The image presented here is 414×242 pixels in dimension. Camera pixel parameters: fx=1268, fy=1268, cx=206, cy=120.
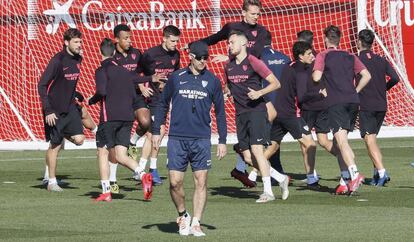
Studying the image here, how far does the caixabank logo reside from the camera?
30203 millimetres

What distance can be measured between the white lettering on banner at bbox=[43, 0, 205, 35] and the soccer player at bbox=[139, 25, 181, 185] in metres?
10.3

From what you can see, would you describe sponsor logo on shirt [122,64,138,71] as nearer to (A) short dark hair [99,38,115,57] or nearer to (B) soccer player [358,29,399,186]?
(A) short dark hair [99,38,115,57]

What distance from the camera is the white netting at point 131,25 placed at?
30.1m

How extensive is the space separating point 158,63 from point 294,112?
2.59 m

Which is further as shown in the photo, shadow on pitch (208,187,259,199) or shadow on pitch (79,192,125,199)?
shadow on pitch (208,187,259,199)

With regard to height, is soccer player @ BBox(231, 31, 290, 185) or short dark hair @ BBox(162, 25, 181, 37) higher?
short dark hair @ BBox(162, 25, 181, 37)

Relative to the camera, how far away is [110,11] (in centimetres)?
3033

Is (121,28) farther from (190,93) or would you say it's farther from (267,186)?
(190,93)

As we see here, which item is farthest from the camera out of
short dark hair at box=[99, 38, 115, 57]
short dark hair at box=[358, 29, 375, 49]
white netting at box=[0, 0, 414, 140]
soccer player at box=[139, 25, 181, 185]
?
white netting at box=[0, 0, 414, 140]

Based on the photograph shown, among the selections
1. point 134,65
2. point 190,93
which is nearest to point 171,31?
point 134,65

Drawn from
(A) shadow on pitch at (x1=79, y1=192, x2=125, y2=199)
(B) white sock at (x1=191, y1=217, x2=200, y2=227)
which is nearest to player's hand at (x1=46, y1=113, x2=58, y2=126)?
(A) shadow on pitch at (x1=79, y1=192, x2=125, y2=199)

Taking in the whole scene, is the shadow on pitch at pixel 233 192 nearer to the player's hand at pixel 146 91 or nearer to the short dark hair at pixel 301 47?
the player's hand at pixel 146 91

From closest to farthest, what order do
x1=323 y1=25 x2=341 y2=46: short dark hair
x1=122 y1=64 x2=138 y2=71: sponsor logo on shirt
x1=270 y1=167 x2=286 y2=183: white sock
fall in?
x1=270 y1=167 x2=286 y2=183: white sock
x1=323 y1=25 x2=341 y2=46: short dark hair
x1=122 y1=64 x2=138 y2=71: sponsor logo on shirt

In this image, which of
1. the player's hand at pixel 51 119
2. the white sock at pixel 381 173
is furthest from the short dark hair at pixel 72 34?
the white sock at pixel 381 173
